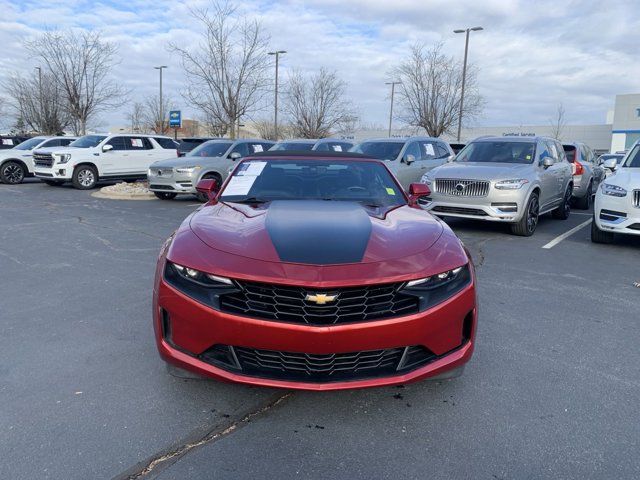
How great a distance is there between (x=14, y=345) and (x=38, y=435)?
142 centimetres

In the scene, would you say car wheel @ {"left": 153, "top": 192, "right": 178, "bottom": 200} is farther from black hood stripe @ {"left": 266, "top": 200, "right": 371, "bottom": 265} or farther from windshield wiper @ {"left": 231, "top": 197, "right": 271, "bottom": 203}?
black hood stripe @ {"left": 266, "top": 200, "right": 371, "bottom": 265}

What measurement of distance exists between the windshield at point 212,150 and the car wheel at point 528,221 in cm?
857

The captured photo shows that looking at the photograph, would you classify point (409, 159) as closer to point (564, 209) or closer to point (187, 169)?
point (564, 209)

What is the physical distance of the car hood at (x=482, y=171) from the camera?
8672 millimetres

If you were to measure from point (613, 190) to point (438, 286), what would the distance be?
6.26 metres

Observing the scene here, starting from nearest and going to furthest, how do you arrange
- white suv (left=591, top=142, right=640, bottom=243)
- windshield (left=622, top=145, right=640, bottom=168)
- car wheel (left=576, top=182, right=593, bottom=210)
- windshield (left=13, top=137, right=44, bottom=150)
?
white suv (left=591, top=142, right=640, bottom=243) < windshield (left=622, top=145, right=640, bottom=168) < car wheel (left=576, top=182, right=593, bottom=210) < windshield (left=13, top=137, right=44, bottom=150)

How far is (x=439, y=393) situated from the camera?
3.19 m

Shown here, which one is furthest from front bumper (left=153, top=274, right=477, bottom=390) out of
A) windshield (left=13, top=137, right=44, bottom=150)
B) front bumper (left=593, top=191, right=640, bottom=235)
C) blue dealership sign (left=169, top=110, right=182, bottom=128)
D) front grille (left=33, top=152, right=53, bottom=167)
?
blue dealership sign (left=169, top=110, right=182, bottom=128)

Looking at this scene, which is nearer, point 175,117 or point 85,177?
point 85,177

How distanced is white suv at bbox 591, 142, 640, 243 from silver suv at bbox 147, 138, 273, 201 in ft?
25.4

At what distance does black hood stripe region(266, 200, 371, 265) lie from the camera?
277cm

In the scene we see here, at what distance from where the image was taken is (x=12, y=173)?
18500mm

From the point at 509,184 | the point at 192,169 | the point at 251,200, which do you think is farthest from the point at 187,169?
the point at 251,200

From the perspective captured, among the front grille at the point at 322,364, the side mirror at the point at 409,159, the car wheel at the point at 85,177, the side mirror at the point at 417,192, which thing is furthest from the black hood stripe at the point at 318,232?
the car wheel at the point at 85,177
